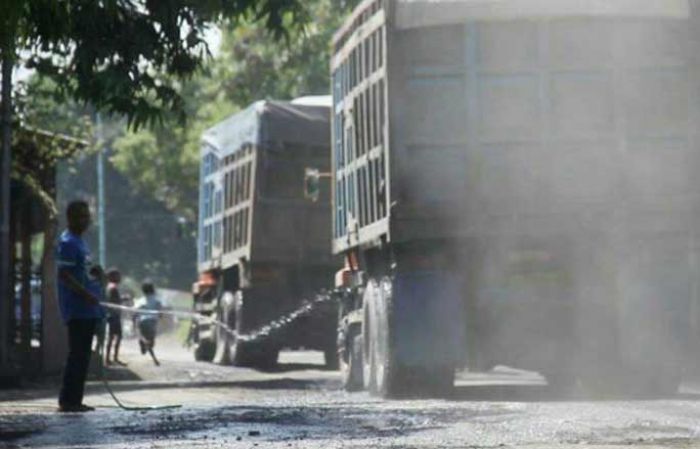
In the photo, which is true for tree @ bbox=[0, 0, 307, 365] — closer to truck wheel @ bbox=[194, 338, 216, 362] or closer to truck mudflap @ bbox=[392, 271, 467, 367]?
truck mudflap @ bbox=[392, 271, 467, 367]

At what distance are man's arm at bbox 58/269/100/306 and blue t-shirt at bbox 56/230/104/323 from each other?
0.02 metres

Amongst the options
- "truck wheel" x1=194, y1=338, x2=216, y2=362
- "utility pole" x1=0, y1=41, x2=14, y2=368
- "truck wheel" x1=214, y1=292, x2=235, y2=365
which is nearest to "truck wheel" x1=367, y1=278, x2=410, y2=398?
"utility pole" x1=0, y1=41, x2=14, y2=368

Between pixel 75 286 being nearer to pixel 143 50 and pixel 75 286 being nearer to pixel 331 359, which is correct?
pixel 143 50

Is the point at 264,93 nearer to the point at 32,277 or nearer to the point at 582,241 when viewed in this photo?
the point at 32,277

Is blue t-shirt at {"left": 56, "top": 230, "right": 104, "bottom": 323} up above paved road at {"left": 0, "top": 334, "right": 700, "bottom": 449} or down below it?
above

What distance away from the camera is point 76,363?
14750mm

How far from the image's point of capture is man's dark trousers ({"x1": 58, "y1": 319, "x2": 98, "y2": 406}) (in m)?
14.7

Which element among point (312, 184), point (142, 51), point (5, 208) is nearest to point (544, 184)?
point (142, 51)

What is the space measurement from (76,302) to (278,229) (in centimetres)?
1049

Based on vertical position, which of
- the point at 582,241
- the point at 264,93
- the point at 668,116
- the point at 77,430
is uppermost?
the point at 264,93

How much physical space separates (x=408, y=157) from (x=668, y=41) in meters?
2.31

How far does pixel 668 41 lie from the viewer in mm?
15922

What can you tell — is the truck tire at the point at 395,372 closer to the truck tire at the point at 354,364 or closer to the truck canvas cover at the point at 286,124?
the truck tire at the point at 354,364

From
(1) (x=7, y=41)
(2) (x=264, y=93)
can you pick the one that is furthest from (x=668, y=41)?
(2) (x=264, y=93)
